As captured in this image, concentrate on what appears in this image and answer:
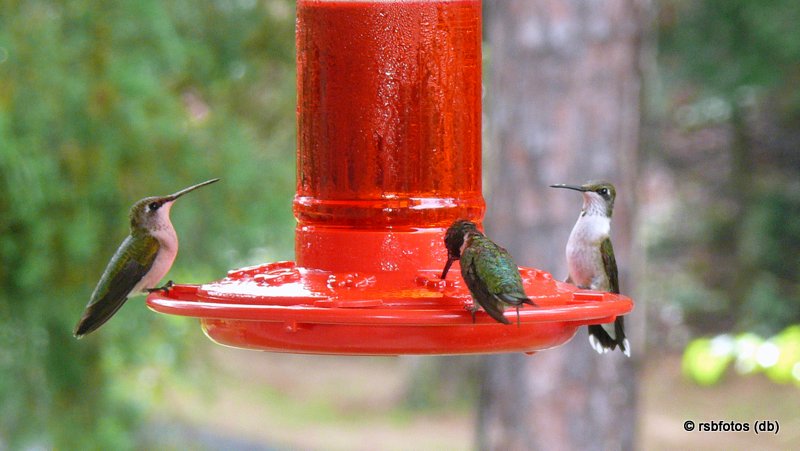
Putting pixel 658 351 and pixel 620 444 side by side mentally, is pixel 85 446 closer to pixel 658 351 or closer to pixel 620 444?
pixel 620 444

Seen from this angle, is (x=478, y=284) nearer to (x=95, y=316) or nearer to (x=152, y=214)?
(x=95, y=316)

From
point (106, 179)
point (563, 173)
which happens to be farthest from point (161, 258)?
point (563, 173)


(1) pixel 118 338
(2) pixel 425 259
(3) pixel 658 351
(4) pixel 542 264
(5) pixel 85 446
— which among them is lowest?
(3) pixel 658 351

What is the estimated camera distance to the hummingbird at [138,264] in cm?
296

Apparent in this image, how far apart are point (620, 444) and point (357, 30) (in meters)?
3.43

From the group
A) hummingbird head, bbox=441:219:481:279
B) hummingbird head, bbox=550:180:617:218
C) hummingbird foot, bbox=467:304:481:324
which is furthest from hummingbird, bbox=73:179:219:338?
hummingbird head, bbox=550:180:617:218

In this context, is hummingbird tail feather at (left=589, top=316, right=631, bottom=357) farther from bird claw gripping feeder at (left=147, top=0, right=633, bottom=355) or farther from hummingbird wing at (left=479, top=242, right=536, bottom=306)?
hummingbird wing at (left=479, top=242, right=536, bottom=306)

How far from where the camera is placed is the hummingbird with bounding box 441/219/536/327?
2160 millimetres

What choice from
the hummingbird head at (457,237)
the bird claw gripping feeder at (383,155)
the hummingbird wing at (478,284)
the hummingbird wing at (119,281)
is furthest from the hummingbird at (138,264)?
the hummingbird wing at (478,284)

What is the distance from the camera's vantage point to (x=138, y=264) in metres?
3.10

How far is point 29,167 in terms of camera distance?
207 inches

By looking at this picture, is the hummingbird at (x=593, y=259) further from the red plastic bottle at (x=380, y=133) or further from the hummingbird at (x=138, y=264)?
the hummingbird at (x=138, y=264)

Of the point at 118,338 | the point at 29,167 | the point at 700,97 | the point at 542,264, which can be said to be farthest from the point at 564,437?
the point at 700,97

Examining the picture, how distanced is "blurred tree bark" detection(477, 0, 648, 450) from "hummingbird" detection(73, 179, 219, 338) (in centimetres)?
267
